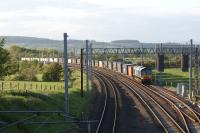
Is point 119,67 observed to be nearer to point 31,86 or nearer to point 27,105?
point 31,86

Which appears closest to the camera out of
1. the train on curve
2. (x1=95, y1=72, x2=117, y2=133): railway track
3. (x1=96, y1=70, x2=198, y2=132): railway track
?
(x1=95, y1=72, x2=117, y2=133): railway track

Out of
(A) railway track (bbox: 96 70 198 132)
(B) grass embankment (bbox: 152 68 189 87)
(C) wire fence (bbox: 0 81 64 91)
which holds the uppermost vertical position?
(C) wire fence (bbox: 0 81 64 91)

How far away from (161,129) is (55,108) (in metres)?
10.1

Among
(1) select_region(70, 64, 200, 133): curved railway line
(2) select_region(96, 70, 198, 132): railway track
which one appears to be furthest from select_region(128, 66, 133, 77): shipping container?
(1) select_region(70, 64, 200, 133): curved railway line

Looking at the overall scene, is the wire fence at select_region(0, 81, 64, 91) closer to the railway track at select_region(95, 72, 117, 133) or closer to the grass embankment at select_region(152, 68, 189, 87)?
the railway track at select_region(95, 72, 117, 133)

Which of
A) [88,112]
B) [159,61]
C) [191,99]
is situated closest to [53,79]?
[159,61]

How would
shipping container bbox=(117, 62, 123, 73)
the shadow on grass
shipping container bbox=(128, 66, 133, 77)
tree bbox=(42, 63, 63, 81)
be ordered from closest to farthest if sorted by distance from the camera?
1. the shadow on grass
2. shipping container bbox=(128, 66, 133, 77)
3. tree bbox=(42, 63, 63, 81)
4. shipping container bbox=(117, 62, 123, 73)

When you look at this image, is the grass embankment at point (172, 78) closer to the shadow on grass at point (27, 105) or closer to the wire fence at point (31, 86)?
the wire fence at point (31, 86)

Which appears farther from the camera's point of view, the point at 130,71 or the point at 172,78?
the point at 172,78

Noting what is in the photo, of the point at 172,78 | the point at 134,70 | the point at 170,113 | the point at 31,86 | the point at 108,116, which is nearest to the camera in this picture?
the point at 108,116

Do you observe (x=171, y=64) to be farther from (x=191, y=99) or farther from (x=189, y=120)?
(x=189, y=120)

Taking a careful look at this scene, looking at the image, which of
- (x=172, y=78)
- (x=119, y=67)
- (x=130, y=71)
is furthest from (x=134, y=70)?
(x=119, y=67)

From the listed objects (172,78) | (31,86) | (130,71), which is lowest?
(172,78)

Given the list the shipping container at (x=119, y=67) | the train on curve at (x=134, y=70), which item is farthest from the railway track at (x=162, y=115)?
the shipping container at (x=119, y=67)
